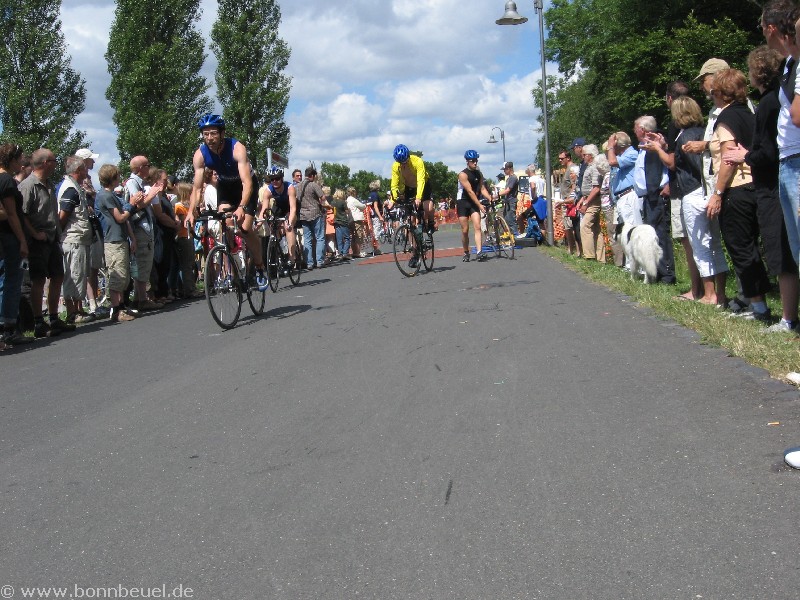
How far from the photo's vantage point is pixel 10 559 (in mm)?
3639

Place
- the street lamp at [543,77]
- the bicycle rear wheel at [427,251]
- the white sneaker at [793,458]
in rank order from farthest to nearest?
the street lamp at [543,77], the bicycle rear wheel at [427,251], the white sneaker at [793,458]

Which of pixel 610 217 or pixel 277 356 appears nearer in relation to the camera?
pixel 277 356

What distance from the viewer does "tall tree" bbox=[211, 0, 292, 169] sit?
52250 mm

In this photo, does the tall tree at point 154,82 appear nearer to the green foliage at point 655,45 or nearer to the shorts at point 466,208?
the green foliage at point 655,45

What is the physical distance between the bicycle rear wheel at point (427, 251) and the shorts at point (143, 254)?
4.71 metres

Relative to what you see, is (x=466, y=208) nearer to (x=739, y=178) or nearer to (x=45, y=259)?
(x=45, y=259)

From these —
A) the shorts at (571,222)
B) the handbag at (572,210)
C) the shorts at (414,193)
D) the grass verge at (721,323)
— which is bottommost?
the grass verge at (721,323)

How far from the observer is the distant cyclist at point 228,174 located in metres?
9.88

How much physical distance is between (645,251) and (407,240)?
5.05m

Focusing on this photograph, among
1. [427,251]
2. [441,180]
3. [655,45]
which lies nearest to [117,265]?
[427,251]

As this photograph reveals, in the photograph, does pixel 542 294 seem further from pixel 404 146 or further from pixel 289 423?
pixel 289 423

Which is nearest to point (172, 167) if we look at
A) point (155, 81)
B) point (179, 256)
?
point (155, 81)

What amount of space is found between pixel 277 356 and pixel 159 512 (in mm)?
3814

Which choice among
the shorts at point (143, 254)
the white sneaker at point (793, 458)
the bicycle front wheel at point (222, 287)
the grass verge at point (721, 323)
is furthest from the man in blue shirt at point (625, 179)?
the white sneaker at point (793, 458)
